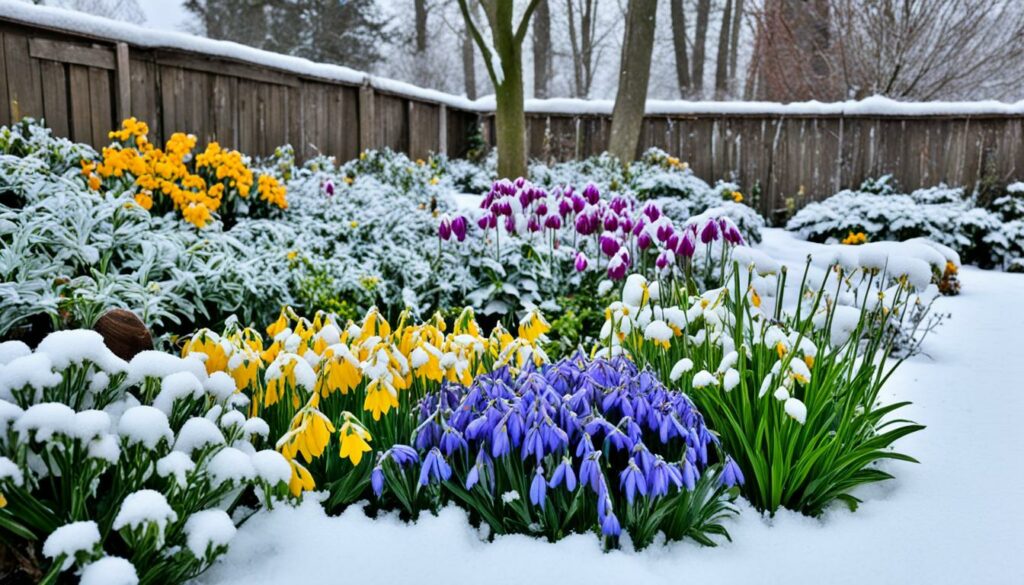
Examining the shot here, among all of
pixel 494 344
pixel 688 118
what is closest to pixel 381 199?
pixel 494 344

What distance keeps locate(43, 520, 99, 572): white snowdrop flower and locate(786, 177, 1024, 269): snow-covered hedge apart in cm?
697

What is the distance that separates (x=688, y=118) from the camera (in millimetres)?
9805

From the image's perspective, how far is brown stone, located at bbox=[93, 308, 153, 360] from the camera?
1892mm

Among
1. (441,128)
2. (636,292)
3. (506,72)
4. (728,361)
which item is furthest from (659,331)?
(441,128)

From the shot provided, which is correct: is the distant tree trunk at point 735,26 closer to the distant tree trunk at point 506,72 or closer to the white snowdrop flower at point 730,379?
the distant tree trunk at point 506,72

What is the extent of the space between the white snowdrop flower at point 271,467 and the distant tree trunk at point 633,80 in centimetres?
829

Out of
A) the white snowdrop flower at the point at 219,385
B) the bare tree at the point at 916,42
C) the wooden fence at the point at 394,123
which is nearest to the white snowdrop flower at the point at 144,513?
the white snowdrop flower at the point at 219,385

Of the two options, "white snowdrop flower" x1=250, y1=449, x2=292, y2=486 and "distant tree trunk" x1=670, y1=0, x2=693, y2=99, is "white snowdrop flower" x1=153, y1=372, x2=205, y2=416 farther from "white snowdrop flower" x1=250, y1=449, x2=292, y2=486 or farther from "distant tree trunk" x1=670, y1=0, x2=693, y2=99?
"distant tree trunk" x1=670, y1=0, x2=693, y2=99

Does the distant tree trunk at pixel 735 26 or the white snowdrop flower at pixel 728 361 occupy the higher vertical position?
the distant tree trunk at pixel 735 26

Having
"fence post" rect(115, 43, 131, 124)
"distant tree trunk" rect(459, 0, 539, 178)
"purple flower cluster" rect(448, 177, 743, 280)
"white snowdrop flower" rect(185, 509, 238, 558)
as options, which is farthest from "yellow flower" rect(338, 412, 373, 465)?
"distant tree trunk" rect(459, 0, 539, 178)

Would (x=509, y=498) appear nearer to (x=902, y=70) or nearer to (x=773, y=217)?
(x=773, y=217)

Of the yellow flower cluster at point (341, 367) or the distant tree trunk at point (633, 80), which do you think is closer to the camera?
the yellow flower cluster at point (341, 367)

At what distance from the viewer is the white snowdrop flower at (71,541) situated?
1.09 meters

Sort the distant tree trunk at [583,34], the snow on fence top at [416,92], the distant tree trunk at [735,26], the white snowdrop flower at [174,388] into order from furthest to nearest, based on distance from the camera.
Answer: the distant tree trunk at [583,34]
the distant tree trunk at [735,26]
the snow on fence top at [416,92]
the white snowdrop flower at [174,388]
